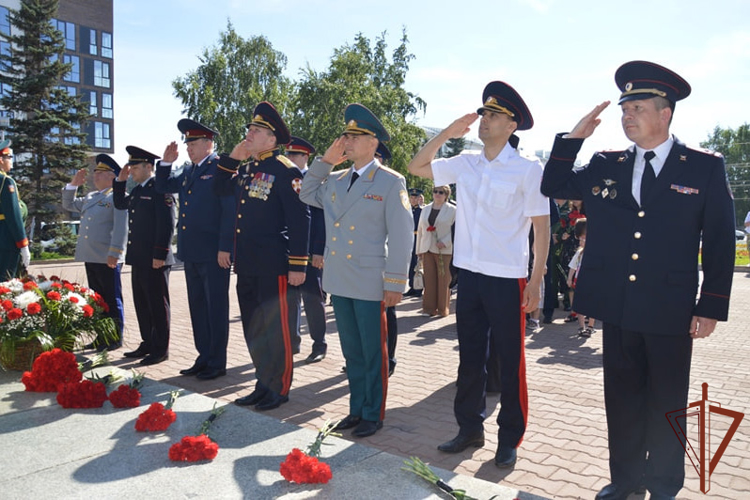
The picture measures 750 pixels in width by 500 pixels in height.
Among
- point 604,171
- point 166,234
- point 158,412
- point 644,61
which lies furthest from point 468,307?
point 166,234

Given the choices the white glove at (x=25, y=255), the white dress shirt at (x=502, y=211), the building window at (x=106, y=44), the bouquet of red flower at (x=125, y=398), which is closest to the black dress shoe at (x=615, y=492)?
the white dress shirt at (x=502, y=211)

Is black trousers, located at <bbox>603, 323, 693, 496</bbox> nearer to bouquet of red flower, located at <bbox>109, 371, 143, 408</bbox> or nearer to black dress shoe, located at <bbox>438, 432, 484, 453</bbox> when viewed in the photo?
black dress shoe, located at <bbox>438, 432, 484, 453</bbox>

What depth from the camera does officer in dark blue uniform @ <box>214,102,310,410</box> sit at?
5.27 metres

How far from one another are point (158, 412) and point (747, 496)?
379cm

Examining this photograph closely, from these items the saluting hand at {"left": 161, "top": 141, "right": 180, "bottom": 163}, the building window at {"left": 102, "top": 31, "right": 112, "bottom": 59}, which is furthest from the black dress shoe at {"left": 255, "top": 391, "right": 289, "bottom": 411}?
the building window at {"left": 102, "top": 31, "right": 112, "bottom": 59}

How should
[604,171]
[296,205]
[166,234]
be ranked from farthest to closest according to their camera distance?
1. [166,234]
2. [296,205]
3. [604,171]

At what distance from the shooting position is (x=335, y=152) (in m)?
4.71

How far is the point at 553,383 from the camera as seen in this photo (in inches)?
244

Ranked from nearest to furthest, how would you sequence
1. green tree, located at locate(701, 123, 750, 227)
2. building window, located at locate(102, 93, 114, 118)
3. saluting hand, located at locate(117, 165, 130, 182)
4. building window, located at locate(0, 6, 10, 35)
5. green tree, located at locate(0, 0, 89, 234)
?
saluting hand, located at locate(117, 165, 130, 182), green tree, located at locate(0, 0, 89, 234), building window, located at locate(0, 6, 10, 35), building window, located at locate(102, 93, 114, 118), green tree, located at locate(701, 123, 750, 227)

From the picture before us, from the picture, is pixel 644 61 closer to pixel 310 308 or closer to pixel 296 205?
pixel 296 205

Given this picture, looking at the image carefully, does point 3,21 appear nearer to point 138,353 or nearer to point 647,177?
point 138,353

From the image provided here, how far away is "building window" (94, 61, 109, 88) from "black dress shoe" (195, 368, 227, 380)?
60965 mm

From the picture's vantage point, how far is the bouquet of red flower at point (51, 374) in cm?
544

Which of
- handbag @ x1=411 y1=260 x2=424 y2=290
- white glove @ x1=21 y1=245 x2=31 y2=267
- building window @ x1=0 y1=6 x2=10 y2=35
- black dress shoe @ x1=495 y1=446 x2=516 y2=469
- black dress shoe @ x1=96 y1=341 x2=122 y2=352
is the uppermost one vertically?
building window @ x1=0 y1=6 x2=10 y2=35
